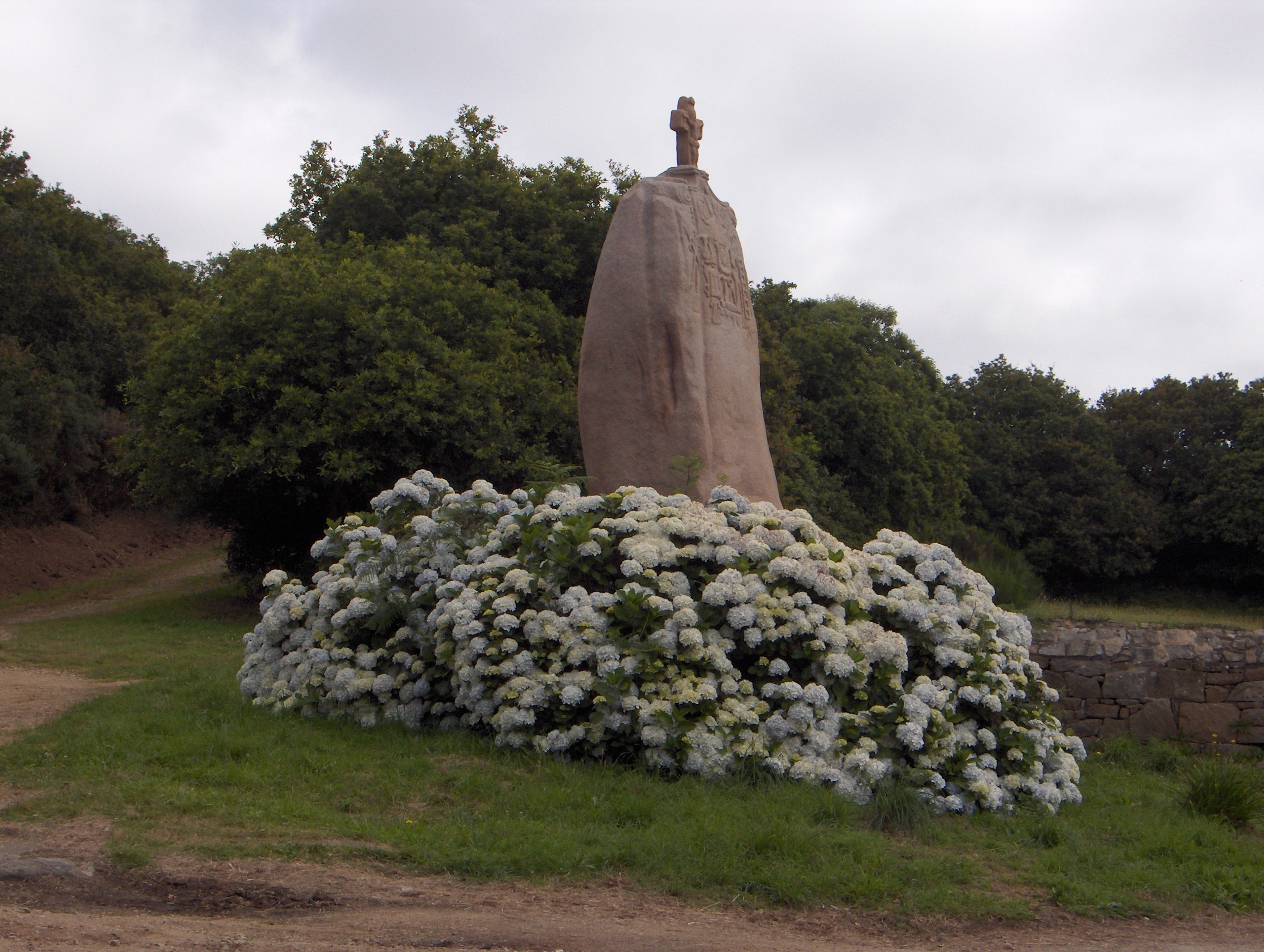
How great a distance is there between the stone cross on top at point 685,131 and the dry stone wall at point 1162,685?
187 inches

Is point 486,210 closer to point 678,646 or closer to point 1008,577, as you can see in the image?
point 1008,577

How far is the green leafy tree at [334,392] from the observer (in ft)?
43.3

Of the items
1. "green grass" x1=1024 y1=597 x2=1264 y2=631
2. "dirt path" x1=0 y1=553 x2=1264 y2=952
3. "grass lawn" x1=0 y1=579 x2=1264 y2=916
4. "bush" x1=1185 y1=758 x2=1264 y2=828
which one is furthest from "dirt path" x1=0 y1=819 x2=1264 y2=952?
"green grass" x1=1024 y1=597 x2=1264 y2=631

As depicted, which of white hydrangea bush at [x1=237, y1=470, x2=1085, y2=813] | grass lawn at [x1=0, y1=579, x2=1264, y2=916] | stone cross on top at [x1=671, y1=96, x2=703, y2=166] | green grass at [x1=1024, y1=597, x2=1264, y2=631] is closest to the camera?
grass lawn at [x1=0, y1=579, x2=1264, y2=916]

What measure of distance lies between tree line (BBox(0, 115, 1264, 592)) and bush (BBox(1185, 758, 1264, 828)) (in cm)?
537

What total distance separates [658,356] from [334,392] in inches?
274

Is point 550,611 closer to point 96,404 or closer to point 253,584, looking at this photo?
point 253,584

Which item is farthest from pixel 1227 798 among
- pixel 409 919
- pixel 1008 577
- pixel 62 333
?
pixel 62 333

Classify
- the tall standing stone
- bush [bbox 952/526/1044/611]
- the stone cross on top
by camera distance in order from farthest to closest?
bush [bbox 952/526/1044/611] → the stone cross on top → the tall standing stone

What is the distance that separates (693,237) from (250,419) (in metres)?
7.85

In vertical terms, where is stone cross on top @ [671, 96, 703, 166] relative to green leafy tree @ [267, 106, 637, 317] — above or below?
below

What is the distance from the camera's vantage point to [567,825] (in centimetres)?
478

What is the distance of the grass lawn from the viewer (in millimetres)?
4395

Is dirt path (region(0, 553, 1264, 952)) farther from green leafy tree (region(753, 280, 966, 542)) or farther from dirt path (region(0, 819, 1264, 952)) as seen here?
green leafy tree (region(753, 280, 966, 542))
